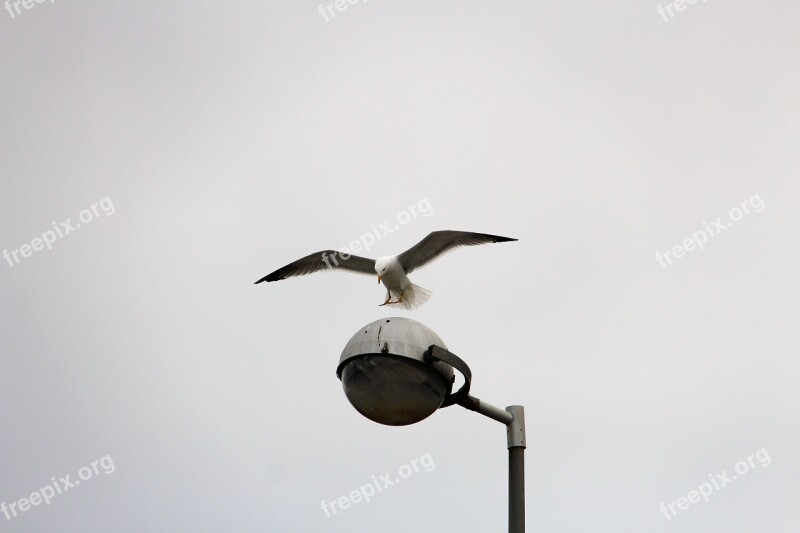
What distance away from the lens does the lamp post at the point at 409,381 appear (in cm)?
390

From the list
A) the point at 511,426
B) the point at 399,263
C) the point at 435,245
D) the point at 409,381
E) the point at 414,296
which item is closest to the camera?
the point at 409,381

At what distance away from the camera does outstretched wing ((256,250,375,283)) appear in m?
9.98

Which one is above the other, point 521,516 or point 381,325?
point 381,325

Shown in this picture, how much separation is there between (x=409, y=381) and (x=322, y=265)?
6389 millimetres

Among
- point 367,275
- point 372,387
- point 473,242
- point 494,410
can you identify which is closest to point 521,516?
point 494,410

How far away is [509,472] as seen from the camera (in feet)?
13.1

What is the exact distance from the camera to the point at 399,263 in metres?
9.52

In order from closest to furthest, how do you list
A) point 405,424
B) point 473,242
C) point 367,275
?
point 405,424, point 473,242, point 367,275

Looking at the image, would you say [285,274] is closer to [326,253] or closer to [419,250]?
[326,253]

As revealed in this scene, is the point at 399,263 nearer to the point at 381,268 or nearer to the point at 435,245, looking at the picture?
the point at 381,268

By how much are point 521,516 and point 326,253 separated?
6.53 m

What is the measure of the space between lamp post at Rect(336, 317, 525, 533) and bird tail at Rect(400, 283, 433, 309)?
555 cm

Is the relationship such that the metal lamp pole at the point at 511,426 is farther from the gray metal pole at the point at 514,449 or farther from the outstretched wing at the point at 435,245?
the outstretched wing at the point at 435,245

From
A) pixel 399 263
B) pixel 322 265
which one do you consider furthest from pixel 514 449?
pixel 322 265
